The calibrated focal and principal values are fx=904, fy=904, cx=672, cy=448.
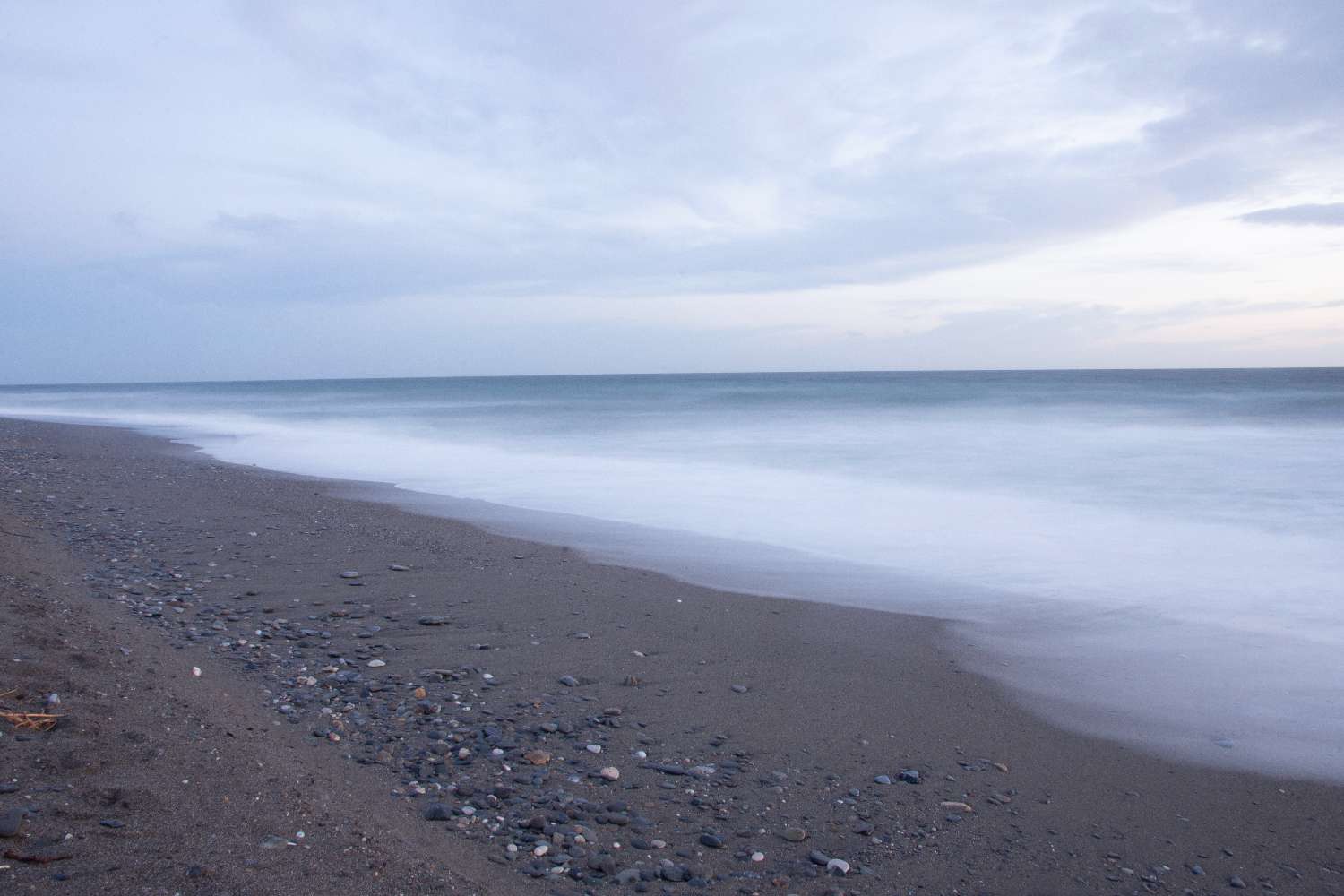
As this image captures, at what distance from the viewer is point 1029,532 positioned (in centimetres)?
890

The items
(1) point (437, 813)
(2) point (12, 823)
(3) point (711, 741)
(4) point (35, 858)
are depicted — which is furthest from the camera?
(3) point (711, 741)

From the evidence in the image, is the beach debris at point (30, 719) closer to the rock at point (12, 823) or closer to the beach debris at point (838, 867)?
the rock at point (12, 823)

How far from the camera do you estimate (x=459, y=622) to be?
5047mm

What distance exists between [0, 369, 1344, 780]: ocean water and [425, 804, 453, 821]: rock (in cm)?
264

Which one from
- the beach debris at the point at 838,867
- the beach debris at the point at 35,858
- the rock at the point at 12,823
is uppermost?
the rock at the point at 12,823

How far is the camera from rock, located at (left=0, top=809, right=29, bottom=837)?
2.29m

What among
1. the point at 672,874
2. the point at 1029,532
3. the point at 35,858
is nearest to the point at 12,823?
the point at 35,858

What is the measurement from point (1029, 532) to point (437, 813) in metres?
7.38

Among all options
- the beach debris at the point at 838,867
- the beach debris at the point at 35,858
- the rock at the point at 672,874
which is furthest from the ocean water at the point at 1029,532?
the beach debris at the point at 35,858

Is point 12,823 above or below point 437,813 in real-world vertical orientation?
above

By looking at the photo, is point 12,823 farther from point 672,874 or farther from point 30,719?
point 672,874

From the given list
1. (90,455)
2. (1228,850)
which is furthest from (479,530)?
(90,455)

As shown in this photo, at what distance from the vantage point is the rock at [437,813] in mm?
2865

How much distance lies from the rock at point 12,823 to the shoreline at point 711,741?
52 centimetres
